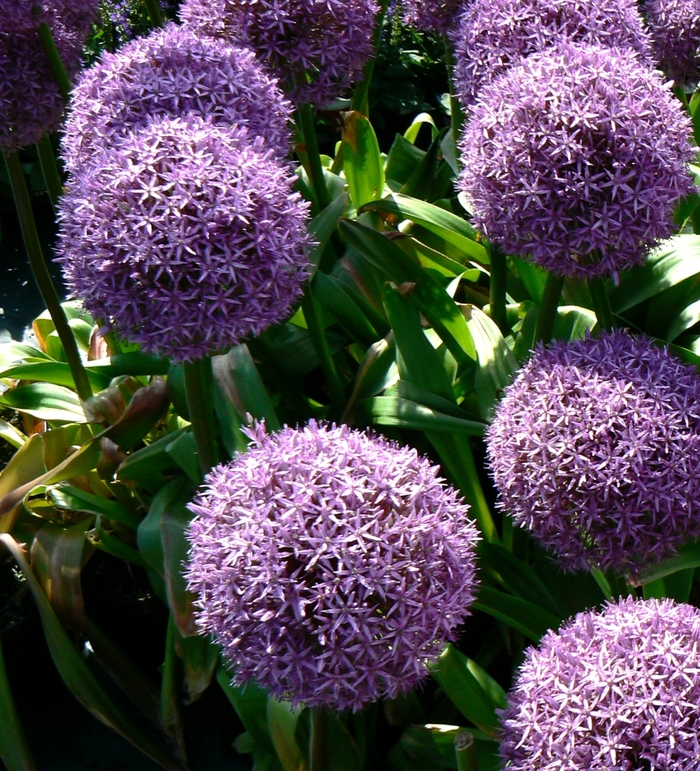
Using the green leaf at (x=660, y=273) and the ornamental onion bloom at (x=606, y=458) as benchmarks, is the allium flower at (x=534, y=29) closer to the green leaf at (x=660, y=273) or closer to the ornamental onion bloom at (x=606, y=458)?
the green leaf at (x=660, y=273)

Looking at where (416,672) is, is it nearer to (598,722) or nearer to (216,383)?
(598,722)

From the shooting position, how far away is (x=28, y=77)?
7.25 ft

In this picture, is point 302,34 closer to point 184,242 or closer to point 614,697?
point 184,242

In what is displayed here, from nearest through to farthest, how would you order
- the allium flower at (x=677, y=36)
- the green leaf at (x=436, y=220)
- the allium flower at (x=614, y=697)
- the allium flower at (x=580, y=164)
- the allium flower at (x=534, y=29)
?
the allium flower at (x=614, y=697) → the allium flower at (x=580, y=164) → the allium flower at (x=534, y=29) → the allium flower at (x=677, y=36) → the green leaf at (x=436, y=220)

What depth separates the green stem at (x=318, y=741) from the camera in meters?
1.59

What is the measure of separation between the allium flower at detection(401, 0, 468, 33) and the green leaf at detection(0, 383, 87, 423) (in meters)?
1.47

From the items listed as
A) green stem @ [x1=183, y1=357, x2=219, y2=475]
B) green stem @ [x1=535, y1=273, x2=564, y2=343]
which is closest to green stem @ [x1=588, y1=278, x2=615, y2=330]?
green stem @ [x1=535, y1=273, x2=564, y2=343]

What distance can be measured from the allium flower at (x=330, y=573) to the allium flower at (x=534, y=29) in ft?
3.66

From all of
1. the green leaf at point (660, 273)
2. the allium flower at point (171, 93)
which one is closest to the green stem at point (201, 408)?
the allium flower at point (171, 93)

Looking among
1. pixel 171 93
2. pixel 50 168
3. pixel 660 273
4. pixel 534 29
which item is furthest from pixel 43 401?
pixel 660 273

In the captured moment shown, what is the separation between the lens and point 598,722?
123 centimetres

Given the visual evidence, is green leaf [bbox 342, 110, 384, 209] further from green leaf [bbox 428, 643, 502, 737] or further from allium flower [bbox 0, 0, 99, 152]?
green leaf [bbox 428, 643, 502, 737]

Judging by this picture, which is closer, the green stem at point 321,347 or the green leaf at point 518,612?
the green leaf at point 518,612

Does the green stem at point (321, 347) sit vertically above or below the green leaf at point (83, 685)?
above
